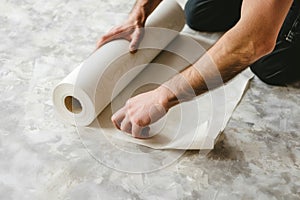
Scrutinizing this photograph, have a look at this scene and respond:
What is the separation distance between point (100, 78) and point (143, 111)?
0.76 feet

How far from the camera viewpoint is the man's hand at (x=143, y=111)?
1.59 m

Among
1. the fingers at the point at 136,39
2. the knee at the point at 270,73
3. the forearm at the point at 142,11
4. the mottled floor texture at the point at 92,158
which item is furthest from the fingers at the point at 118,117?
the knee at the point at 270,73

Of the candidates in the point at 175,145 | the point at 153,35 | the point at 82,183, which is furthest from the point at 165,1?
the point at 82,183

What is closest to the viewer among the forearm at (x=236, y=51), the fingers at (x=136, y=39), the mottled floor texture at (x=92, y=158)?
the forearm at (x=236, y=51)

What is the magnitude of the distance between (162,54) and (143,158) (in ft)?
→ 1.94

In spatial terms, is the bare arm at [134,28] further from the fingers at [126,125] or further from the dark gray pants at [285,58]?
the dark gray pants at [285,58]

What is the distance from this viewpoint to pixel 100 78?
1727 millimetres

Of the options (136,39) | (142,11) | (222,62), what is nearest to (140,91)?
(136,39)

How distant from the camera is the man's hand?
1.59 meters

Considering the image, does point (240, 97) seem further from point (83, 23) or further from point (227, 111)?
point (83, 23)

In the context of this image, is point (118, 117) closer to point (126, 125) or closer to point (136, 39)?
point (126, 125)

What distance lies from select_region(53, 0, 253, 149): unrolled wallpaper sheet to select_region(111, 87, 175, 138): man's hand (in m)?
0.08

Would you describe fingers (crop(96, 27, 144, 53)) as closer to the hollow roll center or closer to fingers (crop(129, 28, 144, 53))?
fingers (crop(129, 28, 144, 53))

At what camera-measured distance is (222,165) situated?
1659 millimetres
